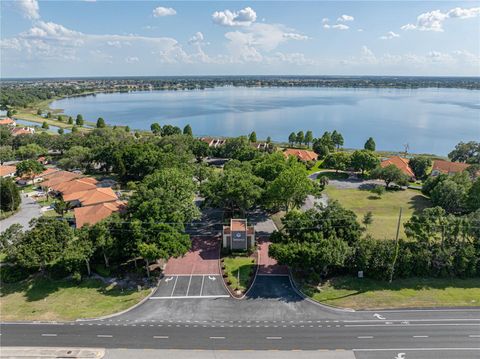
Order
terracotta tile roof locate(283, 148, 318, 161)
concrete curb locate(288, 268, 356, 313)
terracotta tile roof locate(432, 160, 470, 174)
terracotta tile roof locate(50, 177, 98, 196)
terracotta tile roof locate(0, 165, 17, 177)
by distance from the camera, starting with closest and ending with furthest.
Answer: concrete curb locate(288, 268, 356, 313) < terracotta tile roof locate(50, 177, 98, 196) < terracotta tile roof locate(0, 165, 17, 177) < terracotta tile roof locate(432, 160, 470, 174) < terracotta tile roof locate(283, 148, 318, 161)

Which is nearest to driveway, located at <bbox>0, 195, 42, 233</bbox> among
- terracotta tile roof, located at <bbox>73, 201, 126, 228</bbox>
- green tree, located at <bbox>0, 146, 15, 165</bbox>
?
terracotta tile roof, located at <bbox>73, 201, 126, 228</bbox>

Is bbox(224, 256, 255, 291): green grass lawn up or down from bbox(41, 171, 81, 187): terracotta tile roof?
down

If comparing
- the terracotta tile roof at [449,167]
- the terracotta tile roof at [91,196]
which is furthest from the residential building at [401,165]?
the terracotta tile roof at [91,196]

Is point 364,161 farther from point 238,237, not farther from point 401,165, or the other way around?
point 238,237

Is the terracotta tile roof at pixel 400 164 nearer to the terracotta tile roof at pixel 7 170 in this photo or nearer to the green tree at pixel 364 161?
the green tree at pixel 364 161

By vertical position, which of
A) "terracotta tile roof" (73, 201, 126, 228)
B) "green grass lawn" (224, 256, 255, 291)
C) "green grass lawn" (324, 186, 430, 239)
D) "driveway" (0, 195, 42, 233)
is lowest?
"green grass lawn" (224, 256, 255, 291)

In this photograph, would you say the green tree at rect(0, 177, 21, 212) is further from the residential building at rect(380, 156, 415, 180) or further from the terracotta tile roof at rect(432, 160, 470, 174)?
the terracotta tile roof at rect(432, 160, 470, 174)
